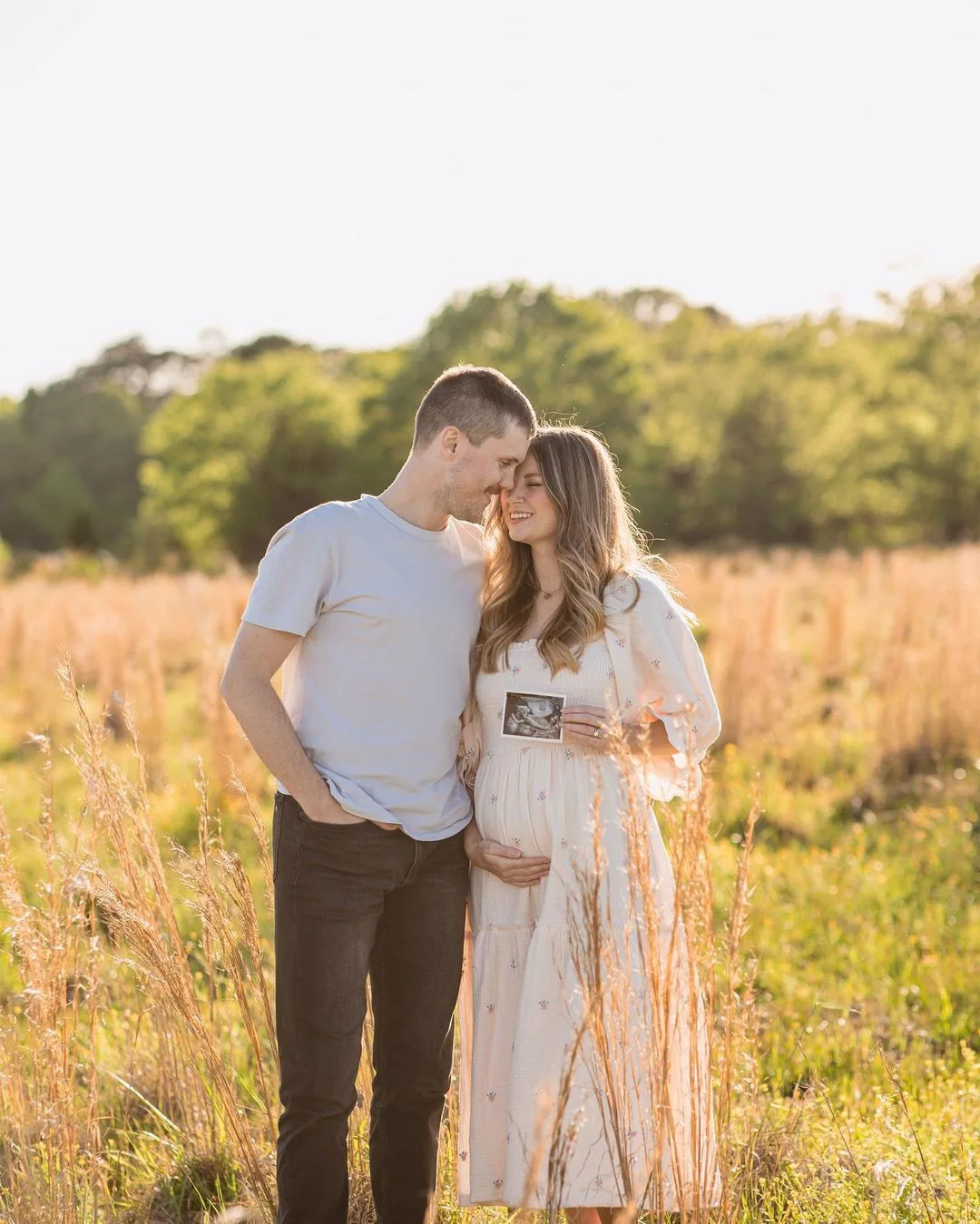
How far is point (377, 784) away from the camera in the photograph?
271cm

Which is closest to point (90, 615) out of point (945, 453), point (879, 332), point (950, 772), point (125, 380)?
point (950, 772)

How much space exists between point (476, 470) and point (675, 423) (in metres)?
34.6

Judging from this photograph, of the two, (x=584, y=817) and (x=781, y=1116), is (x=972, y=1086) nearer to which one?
(x=781, y=1116)

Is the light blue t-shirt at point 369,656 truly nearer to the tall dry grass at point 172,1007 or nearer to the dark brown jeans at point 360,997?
the dark brown jeans at point 360,997

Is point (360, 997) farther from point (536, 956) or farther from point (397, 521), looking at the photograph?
point (397, 521)

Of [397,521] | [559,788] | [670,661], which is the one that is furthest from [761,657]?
[397,521]

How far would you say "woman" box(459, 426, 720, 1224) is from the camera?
2.58m

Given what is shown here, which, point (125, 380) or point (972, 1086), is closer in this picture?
point (972, 1086)

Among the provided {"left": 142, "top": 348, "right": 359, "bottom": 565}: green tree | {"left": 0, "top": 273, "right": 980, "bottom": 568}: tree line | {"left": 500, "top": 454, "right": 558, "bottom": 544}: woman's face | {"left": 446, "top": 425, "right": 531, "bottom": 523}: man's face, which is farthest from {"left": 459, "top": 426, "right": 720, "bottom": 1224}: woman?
{"left": 142, "top": 348, "right": 359, "bottom": 565}: green tree

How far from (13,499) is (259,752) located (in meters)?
54.4

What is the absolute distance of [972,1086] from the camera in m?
3.61

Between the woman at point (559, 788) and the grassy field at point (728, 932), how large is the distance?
0.22m

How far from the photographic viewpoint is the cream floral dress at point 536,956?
2570 millimetres

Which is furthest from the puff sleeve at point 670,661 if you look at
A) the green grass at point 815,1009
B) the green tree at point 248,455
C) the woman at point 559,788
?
the green tree at point 248,455
